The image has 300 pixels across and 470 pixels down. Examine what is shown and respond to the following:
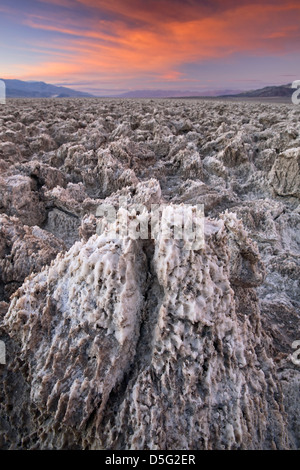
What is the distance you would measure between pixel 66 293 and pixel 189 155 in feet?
20.0

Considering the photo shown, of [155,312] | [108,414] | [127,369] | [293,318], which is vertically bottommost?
[293,318]

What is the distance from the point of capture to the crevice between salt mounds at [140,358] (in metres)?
1.53

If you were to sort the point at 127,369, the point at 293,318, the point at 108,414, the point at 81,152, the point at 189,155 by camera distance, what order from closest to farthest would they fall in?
the point at 108,414, the point at 127,369, the point at 293,318, the point at 81,152, the point at 189,155

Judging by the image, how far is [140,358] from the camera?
66.2 inches

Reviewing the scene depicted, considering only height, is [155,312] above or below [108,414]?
above

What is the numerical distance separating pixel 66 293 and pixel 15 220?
1.65m

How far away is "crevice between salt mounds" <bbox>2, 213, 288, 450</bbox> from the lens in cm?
153

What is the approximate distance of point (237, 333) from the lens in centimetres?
178

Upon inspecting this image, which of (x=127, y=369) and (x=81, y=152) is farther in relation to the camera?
(x=81, y=152)

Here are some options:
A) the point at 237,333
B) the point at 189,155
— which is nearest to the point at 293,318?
the point at 237,333
